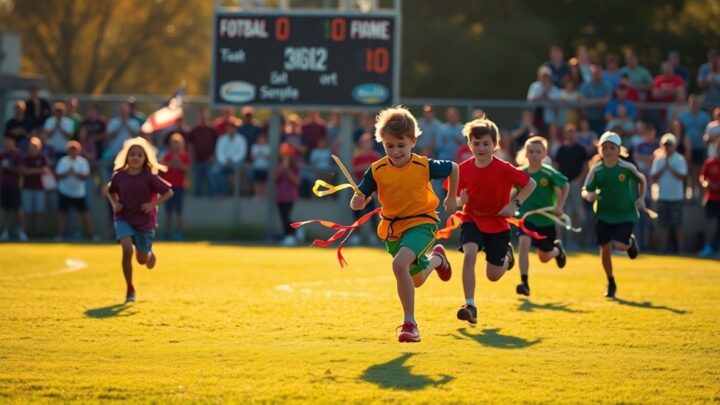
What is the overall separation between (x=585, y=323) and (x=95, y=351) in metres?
4.54

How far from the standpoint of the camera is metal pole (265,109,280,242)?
2392 centimetres

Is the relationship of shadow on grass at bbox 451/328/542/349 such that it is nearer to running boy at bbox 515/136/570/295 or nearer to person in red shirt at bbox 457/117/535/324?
person in red shirt at bbox 457/117/535/324

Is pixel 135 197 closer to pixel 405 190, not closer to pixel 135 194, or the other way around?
pixel 135 194

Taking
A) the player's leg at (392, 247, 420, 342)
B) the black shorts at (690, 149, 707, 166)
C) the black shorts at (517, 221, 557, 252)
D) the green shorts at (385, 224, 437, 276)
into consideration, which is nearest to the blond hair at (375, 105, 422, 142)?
the green shorts at (385, 224, 437, 276)

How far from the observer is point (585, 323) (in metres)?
11.5

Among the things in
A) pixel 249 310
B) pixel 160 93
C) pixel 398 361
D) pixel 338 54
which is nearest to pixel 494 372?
pixel 398 361

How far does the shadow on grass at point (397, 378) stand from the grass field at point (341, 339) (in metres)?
0.01

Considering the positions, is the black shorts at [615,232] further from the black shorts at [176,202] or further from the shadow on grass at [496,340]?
the black shorts at [176,202]

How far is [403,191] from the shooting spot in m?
10.1

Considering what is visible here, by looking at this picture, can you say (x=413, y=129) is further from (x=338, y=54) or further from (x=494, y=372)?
(x=338, y=54)

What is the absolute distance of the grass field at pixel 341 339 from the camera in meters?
8.06

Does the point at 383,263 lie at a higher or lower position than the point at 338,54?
lower

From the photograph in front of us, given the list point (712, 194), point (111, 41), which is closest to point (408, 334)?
point (712, 194)

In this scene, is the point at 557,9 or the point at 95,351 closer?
the point at 95,351
